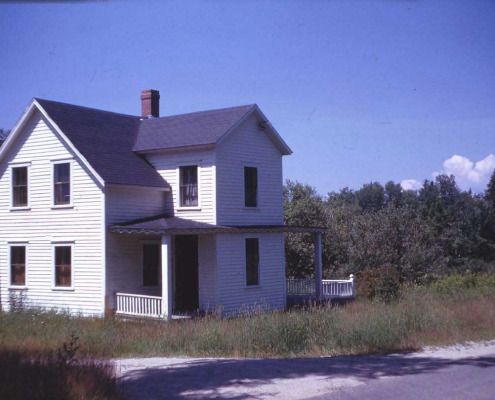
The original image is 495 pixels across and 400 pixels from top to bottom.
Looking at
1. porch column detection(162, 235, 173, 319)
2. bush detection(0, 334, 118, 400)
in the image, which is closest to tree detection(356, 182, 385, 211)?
porch column detection(162, 235, 173, 319)

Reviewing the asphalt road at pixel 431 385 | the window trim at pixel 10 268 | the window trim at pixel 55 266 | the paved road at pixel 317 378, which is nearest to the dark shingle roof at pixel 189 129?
the window trim at pixel 55 266

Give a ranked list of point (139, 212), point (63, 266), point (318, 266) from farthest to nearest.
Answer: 1. point (318, 266)
2. point (139, 212)
3. point (63, 266)

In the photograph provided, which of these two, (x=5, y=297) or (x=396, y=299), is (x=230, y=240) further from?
(x=5, y=297)

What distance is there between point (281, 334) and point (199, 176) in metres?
9.58

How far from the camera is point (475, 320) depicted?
1631 centimetres

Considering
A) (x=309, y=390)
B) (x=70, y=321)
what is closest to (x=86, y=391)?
(x=309, y=390)

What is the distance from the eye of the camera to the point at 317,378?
9969 millimetres

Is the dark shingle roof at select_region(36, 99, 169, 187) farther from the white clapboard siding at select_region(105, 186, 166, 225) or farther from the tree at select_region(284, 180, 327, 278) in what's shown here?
the tree at select_region(284, 180, 327, 278)

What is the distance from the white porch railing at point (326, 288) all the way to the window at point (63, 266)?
10.0 metres

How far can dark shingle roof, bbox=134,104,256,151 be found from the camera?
73.4 ft

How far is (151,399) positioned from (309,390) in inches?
96.9

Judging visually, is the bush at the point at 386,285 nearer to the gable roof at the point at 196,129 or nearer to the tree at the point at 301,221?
the gable roof at the point at 196,129

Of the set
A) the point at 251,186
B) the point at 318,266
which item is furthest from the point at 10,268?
the point at 318,266

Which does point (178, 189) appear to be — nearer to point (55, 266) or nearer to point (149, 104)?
point (55, 266)
